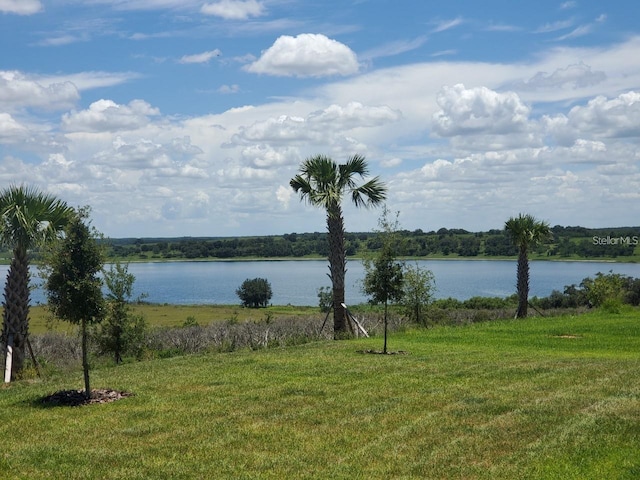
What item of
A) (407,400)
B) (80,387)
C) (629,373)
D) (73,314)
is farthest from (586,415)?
(80,387)

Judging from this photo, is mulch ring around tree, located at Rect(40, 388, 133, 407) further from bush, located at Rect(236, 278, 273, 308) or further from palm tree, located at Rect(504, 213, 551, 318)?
bush, located at Rect(236, 278, 273, 308)

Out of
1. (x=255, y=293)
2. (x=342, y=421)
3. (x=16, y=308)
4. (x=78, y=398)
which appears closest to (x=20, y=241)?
(x=16, y=308)

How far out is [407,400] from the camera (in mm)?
13406

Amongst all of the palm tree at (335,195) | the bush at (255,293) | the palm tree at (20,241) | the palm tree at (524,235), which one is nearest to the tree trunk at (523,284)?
the palm tree at (524,235)

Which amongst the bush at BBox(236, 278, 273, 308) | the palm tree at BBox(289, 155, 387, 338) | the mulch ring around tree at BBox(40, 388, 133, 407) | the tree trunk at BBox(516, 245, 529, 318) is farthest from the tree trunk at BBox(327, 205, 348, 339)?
the bush at BBox(236, 278, 273, 308)

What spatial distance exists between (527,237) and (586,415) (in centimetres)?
3079

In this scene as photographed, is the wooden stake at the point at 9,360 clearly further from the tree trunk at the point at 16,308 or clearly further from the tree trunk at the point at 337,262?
the tree trunk at the point at 337,262

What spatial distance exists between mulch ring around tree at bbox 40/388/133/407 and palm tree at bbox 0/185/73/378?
6245mm

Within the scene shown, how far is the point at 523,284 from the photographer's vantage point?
40656 millimetres

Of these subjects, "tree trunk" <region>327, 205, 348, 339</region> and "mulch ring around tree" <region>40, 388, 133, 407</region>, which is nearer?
"mulch ring around tree" <region>40, 388, 133, 407</region>

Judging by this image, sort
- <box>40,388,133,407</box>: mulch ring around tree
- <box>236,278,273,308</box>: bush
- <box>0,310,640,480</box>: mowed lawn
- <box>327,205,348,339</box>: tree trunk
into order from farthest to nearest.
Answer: <box>236,278,273,308</box>: bush → <box>327,205,348,339</box>: tree trunk → <box>40,388,133,407</box>: mulch ring around tree → <box>0,310,640,480</box>: mowed lawn

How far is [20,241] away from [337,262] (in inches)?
561

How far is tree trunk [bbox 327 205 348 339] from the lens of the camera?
30391 mm

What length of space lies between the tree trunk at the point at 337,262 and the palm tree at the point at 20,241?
42.4ft
